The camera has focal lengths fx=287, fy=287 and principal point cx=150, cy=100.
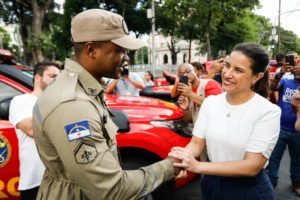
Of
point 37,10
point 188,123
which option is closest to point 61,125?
point 188,123

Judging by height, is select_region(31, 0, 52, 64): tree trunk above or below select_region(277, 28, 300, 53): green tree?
below

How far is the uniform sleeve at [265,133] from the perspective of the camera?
1670mm

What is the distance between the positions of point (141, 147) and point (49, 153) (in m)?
1.62

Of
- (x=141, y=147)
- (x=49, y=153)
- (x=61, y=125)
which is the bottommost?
(x=141, y=147)

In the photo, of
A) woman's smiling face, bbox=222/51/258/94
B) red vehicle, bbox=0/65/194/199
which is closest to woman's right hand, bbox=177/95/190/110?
red vehicle, bbox=0/65/194/199

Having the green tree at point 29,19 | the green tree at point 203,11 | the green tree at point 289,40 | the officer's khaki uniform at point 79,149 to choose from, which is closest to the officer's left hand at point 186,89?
the officer's khaki uniform at point 79,149

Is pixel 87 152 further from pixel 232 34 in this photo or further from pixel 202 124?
pixel 232 34

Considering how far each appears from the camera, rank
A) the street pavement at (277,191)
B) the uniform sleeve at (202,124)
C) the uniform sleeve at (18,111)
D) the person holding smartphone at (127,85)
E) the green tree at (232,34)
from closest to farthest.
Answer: the uniform sleeve at (202,124) < the uniform sleeve at (18,111) < the street pavement at (277,191) < the person holding smartphone at (127,85) < the green tree at (232,34)

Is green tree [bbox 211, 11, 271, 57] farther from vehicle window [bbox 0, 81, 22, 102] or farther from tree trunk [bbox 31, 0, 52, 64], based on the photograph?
vehicle window [bbox 0, 81, 22, 102]

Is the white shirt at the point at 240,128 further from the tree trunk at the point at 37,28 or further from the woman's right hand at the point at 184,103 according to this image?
the tree trunk at the point at 37,28

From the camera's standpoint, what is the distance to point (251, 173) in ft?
5.46

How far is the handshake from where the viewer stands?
1591 mm

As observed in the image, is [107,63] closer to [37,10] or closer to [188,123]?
[188,123]

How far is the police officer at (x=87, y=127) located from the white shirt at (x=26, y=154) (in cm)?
90
